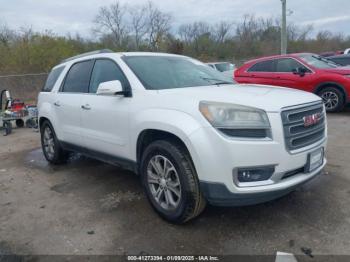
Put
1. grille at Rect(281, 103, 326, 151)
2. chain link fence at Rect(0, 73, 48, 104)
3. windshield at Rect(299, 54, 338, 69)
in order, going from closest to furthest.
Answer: grille at Rect(281, 103, 326, 151) → windshield at Rect(299, 54, 338, 69) → chain link fence at Rect(0, 73, 48, 104)

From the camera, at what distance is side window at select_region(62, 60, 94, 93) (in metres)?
4.64

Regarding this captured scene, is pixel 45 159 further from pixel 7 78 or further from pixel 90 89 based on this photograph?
pixel 7 78

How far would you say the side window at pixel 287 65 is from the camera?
30.9 feet

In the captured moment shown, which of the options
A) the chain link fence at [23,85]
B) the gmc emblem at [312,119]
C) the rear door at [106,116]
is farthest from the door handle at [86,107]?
the chain link fence at [23,85]

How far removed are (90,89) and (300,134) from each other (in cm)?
274

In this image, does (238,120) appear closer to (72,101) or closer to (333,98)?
(72,101)

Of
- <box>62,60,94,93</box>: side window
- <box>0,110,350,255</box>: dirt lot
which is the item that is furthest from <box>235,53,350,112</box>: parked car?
<box>62,60,94,93</box>: side window

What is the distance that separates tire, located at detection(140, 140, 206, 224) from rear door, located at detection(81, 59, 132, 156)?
0.47 m

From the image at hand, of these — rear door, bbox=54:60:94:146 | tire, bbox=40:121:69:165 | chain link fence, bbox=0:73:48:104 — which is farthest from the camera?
chain link fence, bbox=0:73:48:104

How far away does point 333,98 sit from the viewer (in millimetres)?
8883

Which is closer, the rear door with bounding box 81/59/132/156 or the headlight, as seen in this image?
the headlight

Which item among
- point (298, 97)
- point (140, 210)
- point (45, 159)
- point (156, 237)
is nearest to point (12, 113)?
point (45, 159)

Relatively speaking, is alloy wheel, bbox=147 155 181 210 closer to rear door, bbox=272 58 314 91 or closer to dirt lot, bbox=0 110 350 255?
dirt lot, bbox=0 110 350 255

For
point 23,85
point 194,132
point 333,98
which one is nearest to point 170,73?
point 194,132
